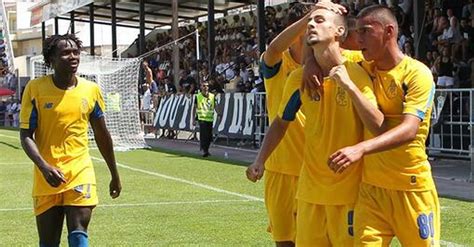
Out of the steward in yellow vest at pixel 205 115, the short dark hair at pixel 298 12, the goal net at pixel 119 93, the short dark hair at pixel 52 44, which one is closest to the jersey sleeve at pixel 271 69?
the short dark hair at pixel 298 12

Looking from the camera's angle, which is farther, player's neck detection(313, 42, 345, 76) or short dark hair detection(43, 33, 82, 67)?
short dark hair detection(43, 33, 82, 67)

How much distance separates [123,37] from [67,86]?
72.7 m

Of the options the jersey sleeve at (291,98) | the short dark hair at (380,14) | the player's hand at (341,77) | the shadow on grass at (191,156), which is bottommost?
the shadow on grass at (191,156)

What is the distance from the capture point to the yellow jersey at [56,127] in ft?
23.6

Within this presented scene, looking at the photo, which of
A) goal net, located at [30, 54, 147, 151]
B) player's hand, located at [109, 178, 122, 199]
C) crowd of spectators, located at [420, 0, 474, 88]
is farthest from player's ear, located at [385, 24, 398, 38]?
goal net, located at [30, 54, 147, 151]

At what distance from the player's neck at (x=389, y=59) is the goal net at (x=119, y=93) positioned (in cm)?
2314

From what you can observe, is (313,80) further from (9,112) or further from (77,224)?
(9,112)

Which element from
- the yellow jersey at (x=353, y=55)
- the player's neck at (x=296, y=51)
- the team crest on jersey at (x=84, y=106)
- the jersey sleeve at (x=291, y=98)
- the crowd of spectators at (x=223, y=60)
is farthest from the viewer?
the crowd of spectators at (x=223, y=60)

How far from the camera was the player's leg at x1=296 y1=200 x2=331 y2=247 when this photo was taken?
218 inches

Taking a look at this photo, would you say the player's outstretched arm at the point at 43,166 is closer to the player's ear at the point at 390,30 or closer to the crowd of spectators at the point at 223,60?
the player's ear at the point at 390,30

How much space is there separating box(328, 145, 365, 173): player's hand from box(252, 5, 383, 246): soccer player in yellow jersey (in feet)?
1.20

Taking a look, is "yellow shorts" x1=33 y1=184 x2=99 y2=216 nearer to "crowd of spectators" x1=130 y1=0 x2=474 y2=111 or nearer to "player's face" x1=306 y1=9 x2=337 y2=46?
"crowd of spectators" x1=130 y1=0 x2=474 y2=111

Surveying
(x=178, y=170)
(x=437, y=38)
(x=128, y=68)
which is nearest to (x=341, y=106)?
(x=178, y=170)

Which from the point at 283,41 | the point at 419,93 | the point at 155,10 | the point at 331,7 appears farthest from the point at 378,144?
the point at 155,10
